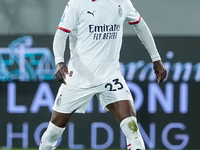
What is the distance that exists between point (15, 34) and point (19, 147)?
1.39 metres

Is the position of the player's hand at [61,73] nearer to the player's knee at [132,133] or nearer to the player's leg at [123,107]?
the player's leg at [123,107]

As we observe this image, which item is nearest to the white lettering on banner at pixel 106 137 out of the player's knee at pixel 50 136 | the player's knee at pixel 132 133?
the player's knee at pixel 50 136

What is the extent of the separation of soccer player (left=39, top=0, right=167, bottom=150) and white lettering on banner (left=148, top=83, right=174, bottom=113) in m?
1.94

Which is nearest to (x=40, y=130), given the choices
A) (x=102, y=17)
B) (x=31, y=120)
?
(x=31, y=120)

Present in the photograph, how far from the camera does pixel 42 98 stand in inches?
243

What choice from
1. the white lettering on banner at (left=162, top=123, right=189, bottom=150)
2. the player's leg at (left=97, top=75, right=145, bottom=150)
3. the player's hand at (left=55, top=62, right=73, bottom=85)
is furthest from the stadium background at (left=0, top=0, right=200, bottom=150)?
the player's hand at (left=55, top=62, right=73, bottom=85)

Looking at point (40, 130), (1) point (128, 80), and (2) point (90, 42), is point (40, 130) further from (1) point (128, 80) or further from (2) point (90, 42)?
(2) point (90, 42)

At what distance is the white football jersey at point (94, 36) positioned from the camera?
400cm

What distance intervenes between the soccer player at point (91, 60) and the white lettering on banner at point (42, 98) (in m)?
2.02

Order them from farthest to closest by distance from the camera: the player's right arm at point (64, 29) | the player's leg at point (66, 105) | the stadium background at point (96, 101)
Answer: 1. the stadium background at point (96, 101)
2. the player's leg at point (66, 105)
3. the player's right arm at point (64, 29)

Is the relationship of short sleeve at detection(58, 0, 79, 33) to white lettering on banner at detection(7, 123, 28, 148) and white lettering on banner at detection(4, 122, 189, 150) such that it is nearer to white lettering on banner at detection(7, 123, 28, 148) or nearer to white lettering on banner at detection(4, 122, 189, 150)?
white lettering on banner at detection(4, 122, 189, 150)

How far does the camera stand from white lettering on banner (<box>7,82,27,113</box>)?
618cm

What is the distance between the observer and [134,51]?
20.2 feet

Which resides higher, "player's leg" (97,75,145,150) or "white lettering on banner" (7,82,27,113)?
"player's leg" (97,75,145,150)
